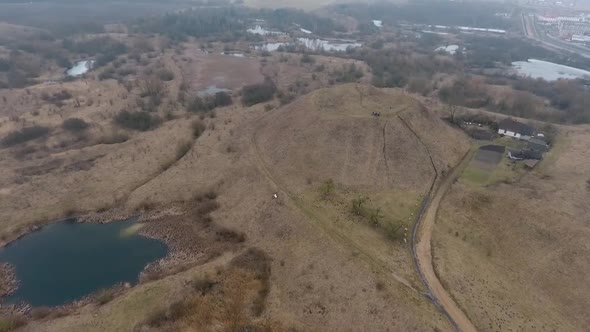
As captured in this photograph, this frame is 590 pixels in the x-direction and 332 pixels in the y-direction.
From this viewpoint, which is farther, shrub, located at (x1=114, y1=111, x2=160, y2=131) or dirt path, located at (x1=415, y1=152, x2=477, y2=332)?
shrub, located at (x1=114, y1=111, x2=160, y2=131)

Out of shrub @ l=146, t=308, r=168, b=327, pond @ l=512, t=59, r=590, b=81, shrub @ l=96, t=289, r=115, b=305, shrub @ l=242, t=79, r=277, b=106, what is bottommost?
shrub @ l=96, t=289, r=115, b=305

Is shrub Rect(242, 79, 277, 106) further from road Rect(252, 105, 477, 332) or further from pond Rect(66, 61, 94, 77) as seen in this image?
pond Rect(66, 61, 94, 77)

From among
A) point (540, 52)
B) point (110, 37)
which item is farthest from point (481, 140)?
point (110, 37)

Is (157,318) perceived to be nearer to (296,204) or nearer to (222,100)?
(296,204)

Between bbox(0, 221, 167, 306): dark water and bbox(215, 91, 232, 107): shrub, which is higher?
bbox(215, 91, 232, 107): shrub

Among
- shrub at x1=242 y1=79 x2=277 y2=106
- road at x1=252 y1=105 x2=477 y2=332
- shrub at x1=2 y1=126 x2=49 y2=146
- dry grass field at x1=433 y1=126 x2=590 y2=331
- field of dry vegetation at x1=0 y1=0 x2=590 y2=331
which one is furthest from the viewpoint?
shrub at x1=242 y1=79 x2=277 y2=106

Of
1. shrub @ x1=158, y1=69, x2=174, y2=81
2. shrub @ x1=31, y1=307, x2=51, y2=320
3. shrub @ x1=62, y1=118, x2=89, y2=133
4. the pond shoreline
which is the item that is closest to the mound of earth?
the pond shoreline

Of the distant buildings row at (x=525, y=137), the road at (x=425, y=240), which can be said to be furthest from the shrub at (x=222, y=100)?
the distant buildings row at (x=525, y=137)
